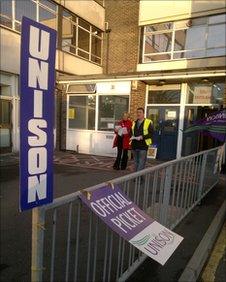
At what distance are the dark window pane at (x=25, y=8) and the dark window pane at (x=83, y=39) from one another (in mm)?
3679

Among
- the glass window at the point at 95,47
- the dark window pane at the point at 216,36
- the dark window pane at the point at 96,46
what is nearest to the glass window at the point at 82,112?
the glass window at the point at 95,47

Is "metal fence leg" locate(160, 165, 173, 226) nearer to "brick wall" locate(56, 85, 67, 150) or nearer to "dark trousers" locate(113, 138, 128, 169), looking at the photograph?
"dark trousers" locate(113, 138, 128, 169)

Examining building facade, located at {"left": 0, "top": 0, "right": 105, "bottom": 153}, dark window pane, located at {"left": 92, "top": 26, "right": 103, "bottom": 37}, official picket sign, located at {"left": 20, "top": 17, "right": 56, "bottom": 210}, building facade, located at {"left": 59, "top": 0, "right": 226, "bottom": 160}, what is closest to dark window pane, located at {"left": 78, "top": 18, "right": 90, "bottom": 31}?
building facade, located at {"left": 0, "top": 0, "right": 105, "bottom": 153}

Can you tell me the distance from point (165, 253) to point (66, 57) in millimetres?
14297

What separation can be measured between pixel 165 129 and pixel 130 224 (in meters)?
10.9

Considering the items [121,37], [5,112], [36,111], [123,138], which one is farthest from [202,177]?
[121,37]

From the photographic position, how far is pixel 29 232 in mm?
4605

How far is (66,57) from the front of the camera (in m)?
15.5

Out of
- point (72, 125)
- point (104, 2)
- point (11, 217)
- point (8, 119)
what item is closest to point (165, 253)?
point (11, 217)

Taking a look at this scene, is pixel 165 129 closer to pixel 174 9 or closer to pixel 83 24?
pixel 174 9

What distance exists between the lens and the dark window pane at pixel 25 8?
1276 cm

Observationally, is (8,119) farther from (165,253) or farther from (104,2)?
(165,253)

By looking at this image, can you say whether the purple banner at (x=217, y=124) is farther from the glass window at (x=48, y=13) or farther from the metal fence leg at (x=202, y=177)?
the glass window at (x=48, y=13)

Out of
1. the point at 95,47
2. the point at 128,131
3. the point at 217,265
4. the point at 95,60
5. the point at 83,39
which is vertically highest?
the point at 83,39
